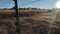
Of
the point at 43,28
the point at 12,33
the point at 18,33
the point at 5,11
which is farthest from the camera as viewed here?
the point at 5,11

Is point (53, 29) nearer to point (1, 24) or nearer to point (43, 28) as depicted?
point (43, 28)

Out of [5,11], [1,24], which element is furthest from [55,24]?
[5,11]

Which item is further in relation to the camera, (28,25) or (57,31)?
(28,25)

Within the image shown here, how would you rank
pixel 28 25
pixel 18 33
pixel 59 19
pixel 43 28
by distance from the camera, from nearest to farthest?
pixel 18 33 < pixel 43 28 < pixel 28 25 < pixel 59 19

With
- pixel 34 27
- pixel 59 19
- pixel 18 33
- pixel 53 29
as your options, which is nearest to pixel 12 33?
pixel 18 33

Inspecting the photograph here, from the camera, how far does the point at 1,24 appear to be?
19734 mm

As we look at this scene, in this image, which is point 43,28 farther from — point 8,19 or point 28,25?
point 8,19

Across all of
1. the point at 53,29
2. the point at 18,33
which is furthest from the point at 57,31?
the point at 18,33

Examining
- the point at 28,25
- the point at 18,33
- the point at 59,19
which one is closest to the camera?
the point at 18,33

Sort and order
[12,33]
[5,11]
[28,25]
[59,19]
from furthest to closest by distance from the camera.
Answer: [5,11]
[59,19]
[28,25]
[12,33]

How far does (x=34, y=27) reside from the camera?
61.1 feet

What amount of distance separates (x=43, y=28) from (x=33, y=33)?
1.46m

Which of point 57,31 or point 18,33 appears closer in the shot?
point 18,33

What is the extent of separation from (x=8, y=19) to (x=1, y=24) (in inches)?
70.8
